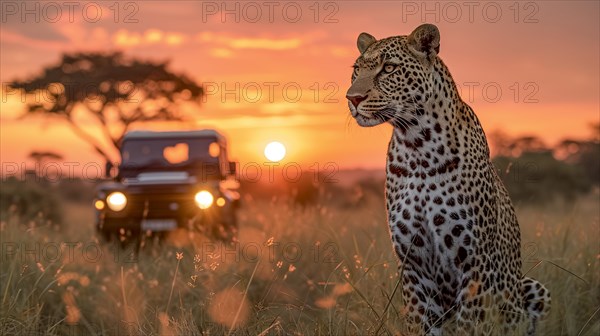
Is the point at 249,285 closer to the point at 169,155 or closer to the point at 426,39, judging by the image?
the point at 426,39

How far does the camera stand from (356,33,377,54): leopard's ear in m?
5.21

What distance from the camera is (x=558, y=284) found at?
6.39m

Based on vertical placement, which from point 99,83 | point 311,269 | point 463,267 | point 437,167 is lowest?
point 311,269

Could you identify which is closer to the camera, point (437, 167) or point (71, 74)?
point (437, 167)

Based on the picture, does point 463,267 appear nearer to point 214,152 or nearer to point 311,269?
point 311,269

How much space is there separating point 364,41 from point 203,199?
6.22 metres

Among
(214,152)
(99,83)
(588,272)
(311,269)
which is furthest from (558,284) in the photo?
(99,83)

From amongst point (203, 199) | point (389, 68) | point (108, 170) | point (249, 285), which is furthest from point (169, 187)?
point (389, 68)

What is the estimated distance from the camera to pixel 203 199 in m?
11.0

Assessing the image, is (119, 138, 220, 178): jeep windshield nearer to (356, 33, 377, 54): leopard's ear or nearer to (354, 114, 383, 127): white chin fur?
(356, 33, 377, 54): leopard's ear

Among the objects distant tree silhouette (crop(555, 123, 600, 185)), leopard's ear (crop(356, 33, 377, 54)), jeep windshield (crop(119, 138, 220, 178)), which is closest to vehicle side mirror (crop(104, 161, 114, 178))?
jeep windshield (crop(119, 138, 220, 178))

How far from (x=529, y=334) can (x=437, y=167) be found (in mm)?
1258

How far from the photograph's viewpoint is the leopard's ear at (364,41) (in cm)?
521

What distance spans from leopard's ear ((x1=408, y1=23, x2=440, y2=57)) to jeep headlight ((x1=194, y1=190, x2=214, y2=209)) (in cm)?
649
